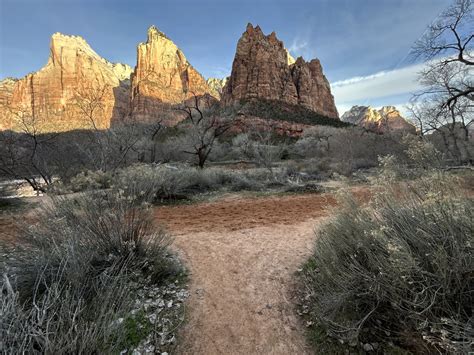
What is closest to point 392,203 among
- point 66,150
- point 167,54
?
point 66,150

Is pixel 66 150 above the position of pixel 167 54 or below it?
below

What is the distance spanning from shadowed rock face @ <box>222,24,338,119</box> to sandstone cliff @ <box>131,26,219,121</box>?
28.7 meters

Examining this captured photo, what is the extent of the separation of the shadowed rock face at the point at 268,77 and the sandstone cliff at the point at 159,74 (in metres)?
28.7

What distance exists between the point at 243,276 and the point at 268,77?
2853 inches

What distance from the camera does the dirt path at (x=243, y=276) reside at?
263 cm

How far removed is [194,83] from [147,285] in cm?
11085

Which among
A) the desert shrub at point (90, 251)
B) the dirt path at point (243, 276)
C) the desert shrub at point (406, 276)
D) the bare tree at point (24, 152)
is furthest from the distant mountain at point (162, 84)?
the desert shrub at point (406, 276)

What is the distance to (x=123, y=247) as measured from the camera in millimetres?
3504

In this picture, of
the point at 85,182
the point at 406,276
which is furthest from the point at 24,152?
the point at 406,276

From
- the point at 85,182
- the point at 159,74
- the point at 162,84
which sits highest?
the point at 159,74

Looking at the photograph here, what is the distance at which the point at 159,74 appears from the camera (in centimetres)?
10362

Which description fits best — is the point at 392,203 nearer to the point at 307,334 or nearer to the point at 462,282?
the point at 462,282

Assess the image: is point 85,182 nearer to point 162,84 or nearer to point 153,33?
point 162,84

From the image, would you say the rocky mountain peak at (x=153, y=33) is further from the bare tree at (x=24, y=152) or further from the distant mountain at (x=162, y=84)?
the bare tree at (x=24, y=152)
